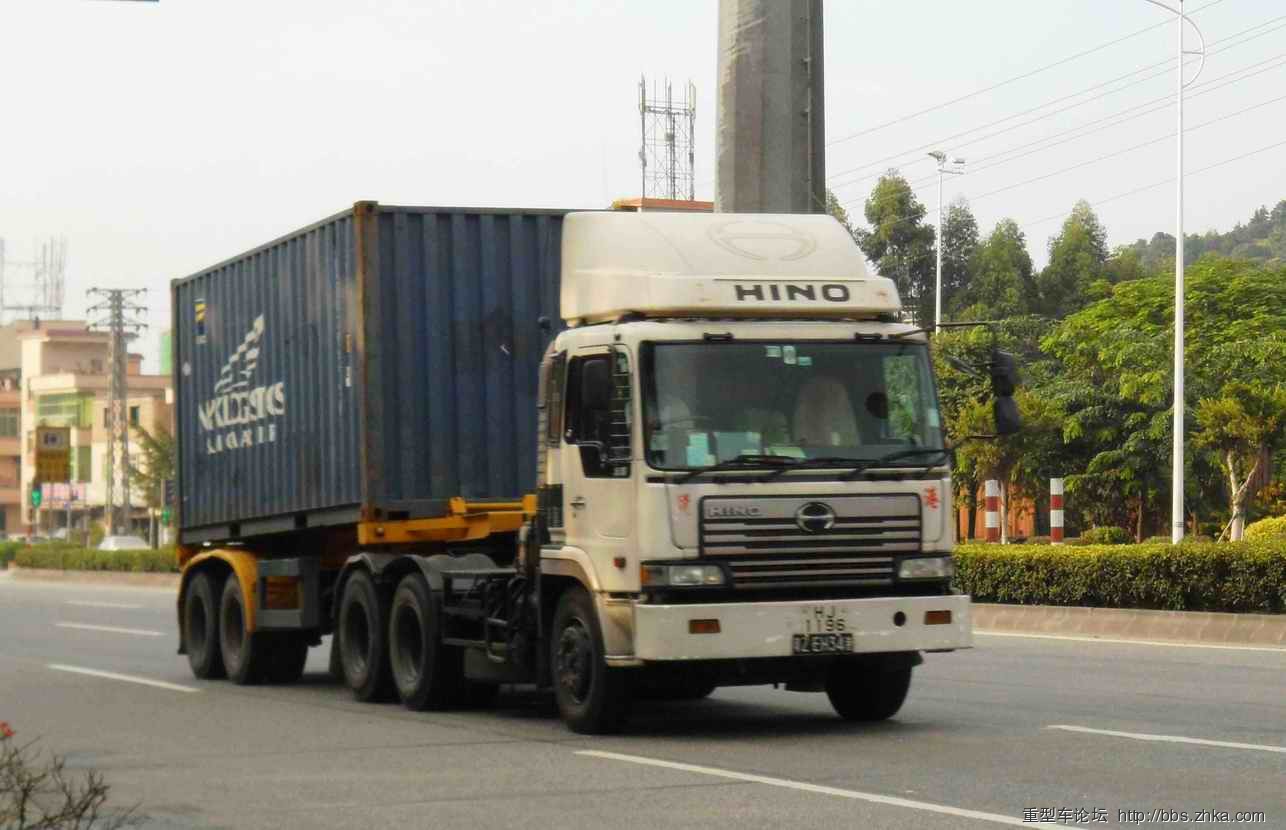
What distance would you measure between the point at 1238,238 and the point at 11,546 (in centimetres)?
14047

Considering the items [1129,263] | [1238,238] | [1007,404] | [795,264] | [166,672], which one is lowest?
[166,672]

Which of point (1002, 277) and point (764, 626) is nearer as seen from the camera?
point (764, 626)

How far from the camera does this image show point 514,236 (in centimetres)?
1513

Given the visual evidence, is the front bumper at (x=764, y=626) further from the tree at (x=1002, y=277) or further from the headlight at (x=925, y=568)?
the tree at (x=1002, y=277)

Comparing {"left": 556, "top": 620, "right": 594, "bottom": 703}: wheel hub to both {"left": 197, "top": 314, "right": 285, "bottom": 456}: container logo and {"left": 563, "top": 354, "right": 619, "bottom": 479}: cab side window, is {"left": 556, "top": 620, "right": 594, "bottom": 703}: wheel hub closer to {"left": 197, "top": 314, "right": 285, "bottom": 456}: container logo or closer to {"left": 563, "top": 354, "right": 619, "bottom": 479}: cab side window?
{"left": 563, "top": 354, "right": 619, "bottom": 479}: cab side window

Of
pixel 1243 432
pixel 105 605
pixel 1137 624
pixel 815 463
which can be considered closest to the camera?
pixel 815 463

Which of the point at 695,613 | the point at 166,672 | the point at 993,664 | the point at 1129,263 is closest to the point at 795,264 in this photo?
the point at 695,613

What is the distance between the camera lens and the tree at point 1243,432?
1521 inches

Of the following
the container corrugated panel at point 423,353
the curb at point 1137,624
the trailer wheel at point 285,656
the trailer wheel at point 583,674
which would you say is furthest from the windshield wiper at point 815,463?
the curb at point 1137,624

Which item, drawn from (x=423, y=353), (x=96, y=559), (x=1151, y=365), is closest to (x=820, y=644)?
(x=423, y=353)

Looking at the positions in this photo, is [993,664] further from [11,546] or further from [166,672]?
[11,546]

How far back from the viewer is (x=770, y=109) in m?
19.0

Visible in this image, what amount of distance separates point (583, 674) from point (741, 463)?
1.65 meters

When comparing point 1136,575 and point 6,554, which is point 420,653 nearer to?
point 1136,575
